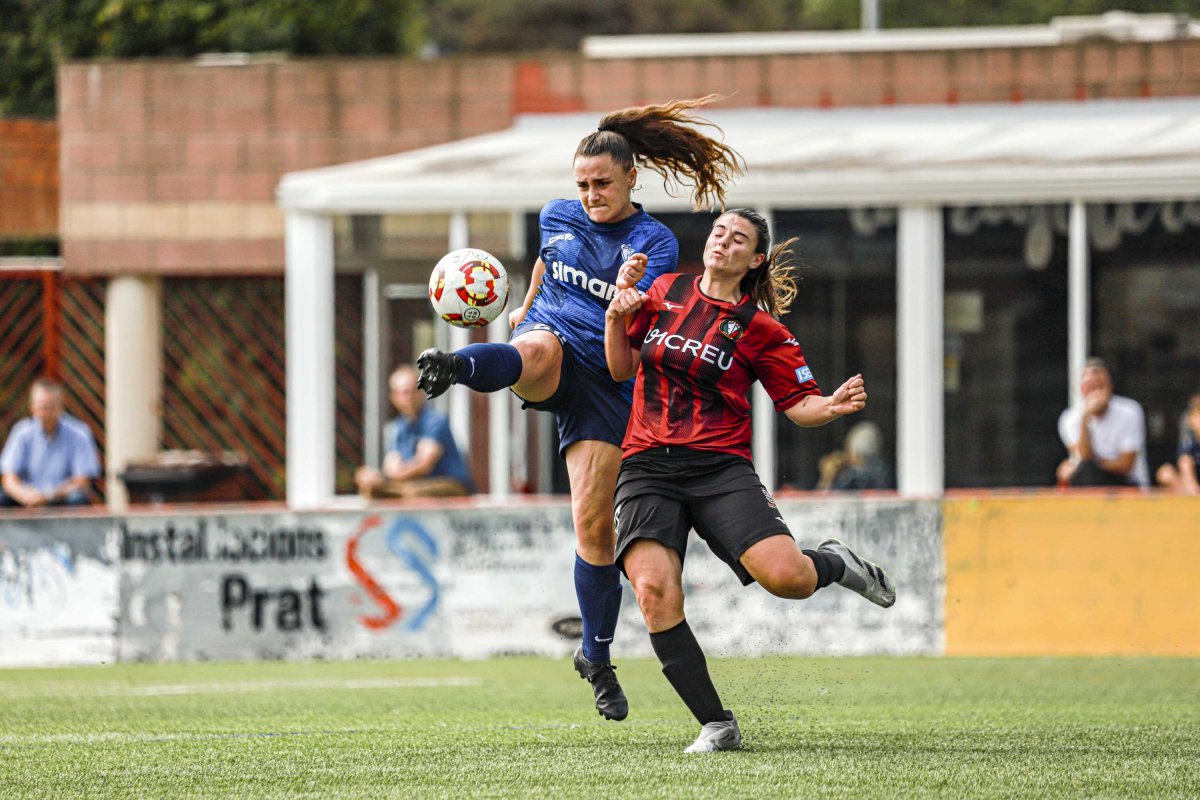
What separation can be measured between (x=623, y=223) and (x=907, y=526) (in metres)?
5.33

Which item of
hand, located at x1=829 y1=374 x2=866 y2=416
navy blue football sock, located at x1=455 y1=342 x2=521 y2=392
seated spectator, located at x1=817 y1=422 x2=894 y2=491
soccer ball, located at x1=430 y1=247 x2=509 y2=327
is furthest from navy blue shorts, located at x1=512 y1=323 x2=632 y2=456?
seated spectator, located at x1=817 y1=422 x2=894 y2=491

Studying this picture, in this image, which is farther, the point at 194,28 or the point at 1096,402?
the point at 194,28

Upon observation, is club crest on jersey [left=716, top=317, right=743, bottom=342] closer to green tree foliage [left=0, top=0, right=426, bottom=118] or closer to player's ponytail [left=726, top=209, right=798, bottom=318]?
player's ponytail [left=726, top=209, right=798, bottom=318]

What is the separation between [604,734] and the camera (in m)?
6.98

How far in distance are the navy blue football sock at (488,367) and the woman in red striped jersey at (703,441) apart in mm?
341

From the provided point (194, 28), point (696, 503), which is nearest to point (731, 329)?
point (696, 503)

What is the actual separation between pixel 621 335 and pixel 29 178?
49.7 ft

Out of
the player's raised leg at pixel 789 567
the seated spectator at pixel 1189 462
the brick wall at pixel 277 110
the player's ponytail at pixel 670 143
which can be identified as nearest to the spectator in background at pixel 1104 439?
the seated spectator at pixel 1189 462

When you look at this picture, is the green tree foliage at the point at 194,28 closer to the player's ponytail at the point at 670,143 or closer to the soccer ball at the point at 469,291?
the player's ponytail at the point at 670,143

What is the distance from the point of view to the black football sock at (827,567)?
6348 mm

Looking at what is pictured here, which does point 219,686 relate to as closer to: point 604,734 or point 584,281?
point 604,734

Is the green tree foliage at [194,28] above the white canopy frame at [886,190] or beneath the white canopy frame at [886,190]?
above

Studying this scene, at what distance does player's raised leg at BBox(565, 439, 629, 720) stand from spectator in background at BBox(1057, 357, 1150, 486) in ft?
21.8

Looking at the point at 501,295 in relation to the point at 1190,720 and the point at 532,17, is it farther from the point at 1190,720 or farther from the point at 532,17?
the point at 532,17
